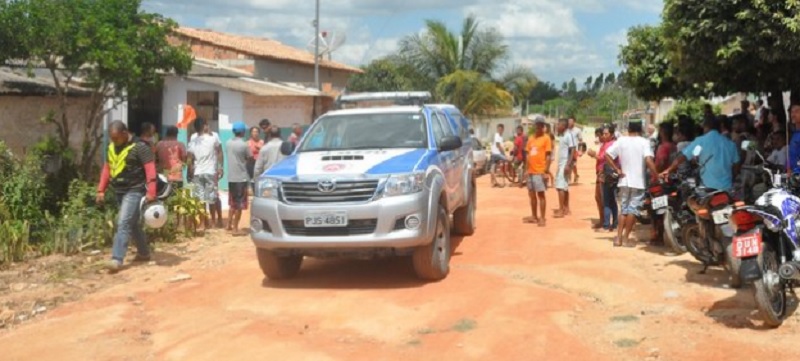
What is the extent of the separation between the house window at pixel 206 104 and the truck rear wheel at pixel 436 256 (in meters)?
12.9

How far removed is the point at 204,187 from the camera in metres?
12.5

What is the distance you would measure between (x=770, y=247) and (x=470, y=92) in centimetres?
2348

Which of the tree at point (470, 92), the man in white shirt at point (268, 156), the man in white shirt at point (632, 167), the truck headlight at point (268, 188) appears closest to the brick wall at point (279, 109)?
the tree at point (470, 92)

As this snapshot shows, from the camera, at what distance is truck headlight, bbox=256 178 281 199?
865 cm

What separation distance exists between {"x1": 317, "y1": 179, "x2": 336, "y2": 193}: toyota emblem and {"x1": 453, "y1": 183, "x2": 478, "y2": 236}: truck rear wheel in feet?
12.2

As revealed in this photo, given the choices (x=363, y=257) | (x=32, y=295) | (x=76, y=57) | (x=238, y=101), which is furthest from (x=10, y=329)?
(x=238, y=101)

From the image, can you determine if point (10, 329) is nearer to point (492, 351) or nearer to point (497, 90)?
point (492, 351)

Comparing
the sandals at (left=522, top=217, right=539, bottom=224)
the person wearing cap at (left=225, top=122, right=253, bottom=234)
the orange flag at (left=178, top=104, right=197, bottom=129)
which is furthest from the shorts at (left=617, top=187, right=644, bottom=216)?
the orange flag at (left=178, top=104, right=197, bottom=129)

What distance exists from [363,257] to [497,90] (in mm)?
22930

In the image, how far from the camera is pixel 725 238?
307 inches

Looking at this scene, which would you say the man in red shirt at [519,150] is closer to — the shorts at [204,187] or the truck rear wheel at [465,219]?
the truck rear wheel at [465,219]

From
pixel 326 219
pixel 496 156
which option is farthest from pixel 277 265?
pixel 496 156

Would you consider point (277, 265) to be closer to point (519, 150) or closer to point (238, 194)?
point (238, 194)

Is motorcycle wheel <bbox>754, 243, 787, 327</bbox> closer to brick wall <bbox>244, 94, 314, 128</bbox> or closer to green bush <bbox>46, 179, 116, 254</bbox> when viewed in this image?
green bush <bbox>46, 179, 116, 254</bbox>
